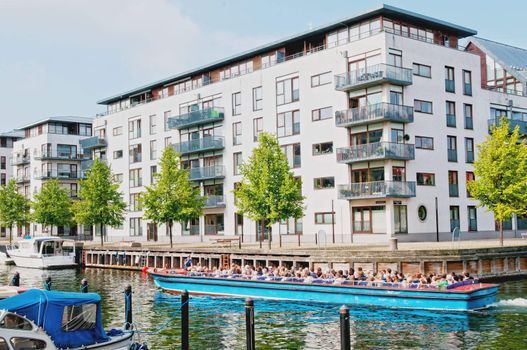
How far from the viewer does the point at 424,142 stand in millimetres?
52000

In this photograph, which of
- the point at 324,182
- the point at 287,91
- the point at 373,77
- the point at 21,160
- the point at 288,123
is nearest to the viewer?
the point at 373,77

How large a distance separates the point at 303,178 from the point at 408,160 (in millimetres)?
9975

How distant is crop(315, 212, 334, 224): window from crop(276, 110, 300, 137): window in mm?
8218

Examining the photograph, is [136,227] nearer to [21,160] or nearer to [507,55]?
[21,160]

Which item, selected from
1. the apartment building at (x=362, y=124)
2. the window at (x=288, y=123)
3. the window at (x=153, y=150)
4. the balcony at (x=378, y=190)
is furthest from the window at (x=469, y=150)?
the window at (x=153, y=150)

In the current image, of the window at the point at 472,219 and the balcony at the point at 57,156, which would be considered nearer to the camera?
the window at the point at 472,219

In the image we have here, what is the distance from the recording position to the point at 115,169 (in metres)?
81.6

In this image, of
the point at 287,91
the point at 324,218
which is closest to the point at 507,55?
the point at 287,91

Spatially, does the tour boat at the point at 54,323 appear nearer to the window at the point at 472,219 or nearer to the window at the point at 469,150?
the window at the point at 472,219

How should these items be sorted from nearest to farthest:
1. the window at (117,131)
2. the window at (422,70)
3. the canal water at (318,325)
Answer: the canal water at (318,325)
the window at (422,70)
the window at (117,131)

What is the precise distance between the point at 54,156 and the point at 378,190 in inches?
2540

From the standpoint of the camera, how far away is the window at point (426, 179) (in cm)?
5131

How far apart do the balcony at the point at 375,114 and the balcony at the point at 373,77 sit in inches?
77.1

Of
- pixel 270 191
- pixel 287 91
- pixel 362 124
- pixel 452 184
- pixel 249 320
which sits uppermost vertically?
pixel 287 91
